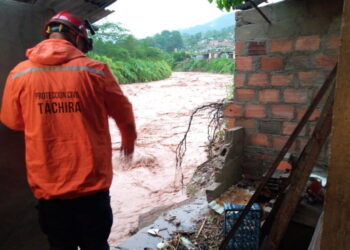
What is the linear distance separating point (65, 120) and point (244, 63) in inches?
77.3

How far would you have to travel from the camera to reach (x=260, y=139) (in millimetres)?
3092

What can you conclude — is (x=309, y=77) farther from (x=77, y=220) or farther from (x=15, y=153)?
(x=15, y=153)

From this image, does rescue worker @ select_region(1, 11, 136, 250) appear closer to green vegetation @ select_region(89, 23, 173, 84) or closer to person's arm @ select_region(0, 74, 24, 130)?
person's arm @ select_region(0, 74, 24, 130)

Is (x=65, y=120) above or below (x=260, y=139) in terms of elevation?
above

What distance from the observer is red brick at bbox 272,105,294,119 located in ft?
9.51

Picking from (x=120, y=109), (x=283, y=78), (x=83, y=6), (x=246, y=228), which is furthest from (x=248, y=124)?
(x=83, y=6)

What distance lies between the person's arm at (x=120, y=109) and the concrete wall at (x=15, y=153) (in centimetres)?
71

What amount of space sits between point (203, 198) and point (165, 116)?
7785 millimetres

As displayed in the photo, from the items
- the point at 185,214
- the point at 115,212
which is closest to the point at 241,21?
the point at 185,214

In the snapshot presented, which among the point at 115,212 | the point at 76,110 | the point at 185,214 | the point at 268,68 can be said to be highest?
the point at 268,68

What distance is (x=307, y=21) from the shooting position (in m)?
2.71

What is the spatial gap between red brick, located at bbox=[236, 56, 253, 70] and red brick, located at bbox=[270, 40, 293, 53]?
9.2 inches

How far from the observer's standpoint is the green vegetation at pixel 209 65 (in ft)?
76.3

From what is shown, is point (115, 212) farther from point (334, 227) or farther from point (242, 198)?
point (334, 227)
